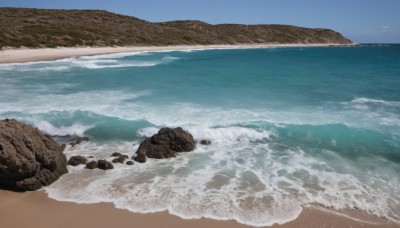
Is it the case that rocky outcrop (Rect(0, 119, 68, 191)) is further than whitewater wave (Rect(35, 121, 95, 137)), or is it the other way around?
whitewater wave (Rect(35, 121, 95, 137))

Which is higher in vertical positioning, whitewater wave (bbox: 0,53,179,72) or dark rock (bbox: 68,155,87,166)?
whitewater wave (bbox: 0,53,179,72)

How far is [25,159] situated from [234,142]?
6.98m

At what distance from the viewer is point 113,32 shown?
271ft

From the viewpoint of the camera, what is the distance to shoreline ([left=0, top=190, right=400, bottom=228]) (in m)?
6.98

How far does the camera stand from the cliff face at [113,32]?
59219mm

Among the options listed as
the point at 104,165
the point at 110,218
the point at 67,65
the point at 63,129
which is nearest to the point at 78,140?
the point at 63,129

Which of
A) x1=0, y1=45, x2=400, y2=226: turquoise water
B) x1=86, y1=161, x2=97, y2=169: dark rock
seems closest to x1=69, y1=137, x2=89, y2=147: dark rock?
x1=0, y1=45, x2=400, y2=226: turquoise water

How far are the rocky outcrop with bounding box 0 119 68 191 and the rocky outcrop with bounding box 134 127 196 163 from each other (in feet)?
8.75

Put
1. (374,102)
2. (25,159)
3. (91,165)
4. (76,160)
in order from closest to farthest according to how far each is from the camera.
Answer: (25,159), (91,165), (76,160), (374,102)

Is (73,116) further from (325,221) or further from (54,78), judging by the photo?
(54,78)

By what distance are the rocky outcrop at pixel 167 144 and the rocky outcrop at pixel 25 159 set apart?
267cm

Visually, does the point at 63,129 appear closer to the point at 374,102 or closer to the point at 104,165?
the point at 104,165

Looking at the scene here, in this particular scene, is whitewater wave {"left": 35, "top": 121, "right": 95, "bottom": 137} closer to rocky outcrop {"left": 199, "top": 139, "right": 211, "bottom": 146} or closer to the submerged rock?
the submerged rock

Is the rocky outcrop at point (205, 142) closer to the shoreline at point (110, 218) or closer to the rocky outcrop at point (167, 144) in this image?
the rocky outcrop at point (167, 144)
